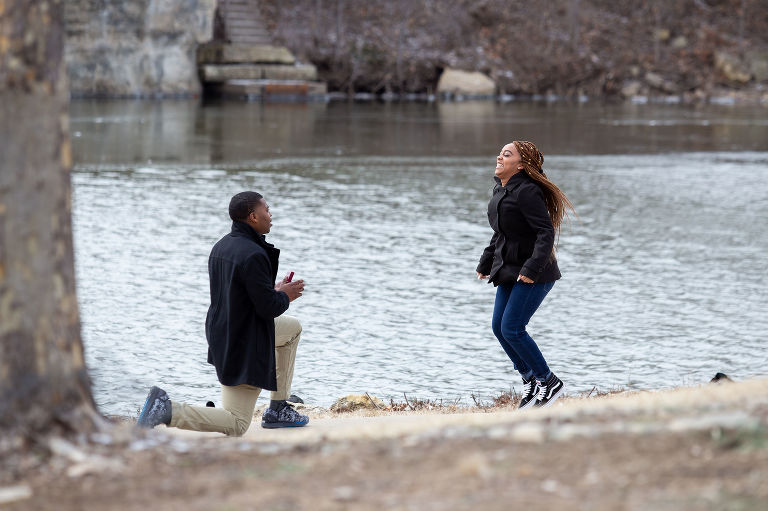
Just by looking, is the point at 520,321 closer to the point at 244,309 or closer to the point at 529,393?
the point at 529,393

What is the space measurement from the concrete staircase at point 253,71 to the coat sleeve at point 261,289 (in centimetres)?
3750

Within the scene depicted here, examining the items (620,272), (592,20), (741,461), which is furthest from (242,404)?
(592,20)

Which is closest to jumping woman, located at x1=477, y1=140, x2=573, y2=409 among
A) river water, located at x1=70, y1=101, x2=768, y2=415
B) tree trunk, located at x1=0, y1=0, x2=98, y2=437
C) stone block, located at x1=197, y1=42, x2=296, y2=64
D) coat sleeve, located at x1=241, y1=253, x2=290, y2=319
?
river water, located at x1=70, y1=101, x2=768, y2=415

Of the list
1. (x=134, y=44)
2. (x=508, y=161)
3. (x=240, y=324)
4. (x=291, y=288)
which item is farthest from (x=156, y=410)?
(x=134, y=44)

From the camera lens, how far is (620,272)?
39.1 ft

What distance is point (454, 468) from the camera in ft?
12.6

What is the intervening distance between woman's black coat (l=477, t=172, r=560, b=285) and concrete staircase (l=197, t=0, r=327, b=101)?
3673cm

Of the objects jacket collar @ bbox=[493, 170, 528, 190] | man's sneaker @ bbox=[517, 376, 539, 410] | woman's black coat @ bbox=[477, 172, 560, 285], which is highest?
jacket collar @ bbox=[493, 170, 528, 190]

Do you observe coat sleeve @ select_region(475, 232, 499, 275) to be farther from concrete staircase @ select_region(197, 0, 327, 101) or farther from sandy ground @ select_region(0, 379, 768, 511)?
concrete staircase @ select_region(197, 0, 327, 101)

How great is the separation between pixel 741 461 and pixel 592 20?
52034 mm

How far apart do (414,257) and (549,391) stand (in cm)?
581

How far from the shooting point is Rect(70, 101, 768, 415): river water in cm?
853

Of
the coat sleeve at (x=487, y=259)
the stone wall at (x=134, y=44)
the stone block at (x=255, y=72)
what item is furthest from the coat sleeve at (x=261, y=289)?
the stone block at (x=255, y=72)

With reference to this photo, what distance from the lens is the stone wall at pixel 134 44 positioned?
41.4 m
